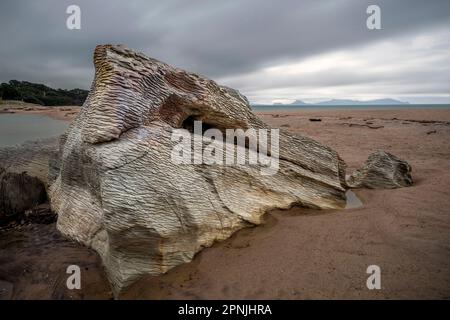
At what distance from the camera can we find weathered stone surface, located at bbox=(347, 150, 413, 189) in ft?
19.5

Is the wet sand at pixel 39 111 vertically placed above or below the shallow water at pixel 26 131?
above

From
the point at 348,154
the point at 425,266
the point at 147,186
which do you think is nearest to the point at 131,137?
the point at 147,186

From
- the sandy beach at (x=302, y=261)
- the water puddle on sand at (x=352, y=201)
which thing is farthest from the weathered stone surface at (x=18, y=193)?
the water puddle on sand at (x=352, y=201)

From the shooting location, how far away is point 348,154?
34.6 feet

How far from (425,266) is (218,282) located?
2235 mm

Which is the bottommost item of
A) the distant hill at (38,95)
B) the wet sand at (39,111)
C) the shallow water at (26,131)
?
the shallow water at (26,131)

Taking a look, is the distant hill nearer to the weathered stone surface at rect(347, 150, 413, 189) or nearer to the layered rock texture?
the layered rock texture

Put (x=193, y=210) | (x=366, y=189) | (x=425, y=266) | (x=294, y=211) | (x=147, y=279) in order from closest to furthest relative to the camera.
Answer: (x=425, y=266), (x=147, y=279), (x=193, y=210), (x=294, y=211), (x=366, y=189)

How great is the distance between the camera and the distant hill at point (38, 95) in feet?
160

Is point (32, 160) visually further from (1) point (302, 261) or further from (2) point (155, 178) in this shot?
(1) point (302, 261)

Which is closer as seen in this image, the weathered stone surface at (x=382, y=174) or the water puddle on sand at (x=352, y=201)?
the water puddle on sand at (x=352, y=201)

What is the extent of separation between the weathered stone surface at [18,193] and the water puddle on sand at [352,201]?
5930 mm

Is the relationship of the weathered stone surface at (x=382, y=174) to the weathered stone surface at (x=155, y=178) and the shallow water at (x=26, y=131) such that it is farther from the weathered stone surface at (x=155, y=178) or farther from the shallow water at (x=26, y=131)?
the shallow water at (x=26, y=131)
